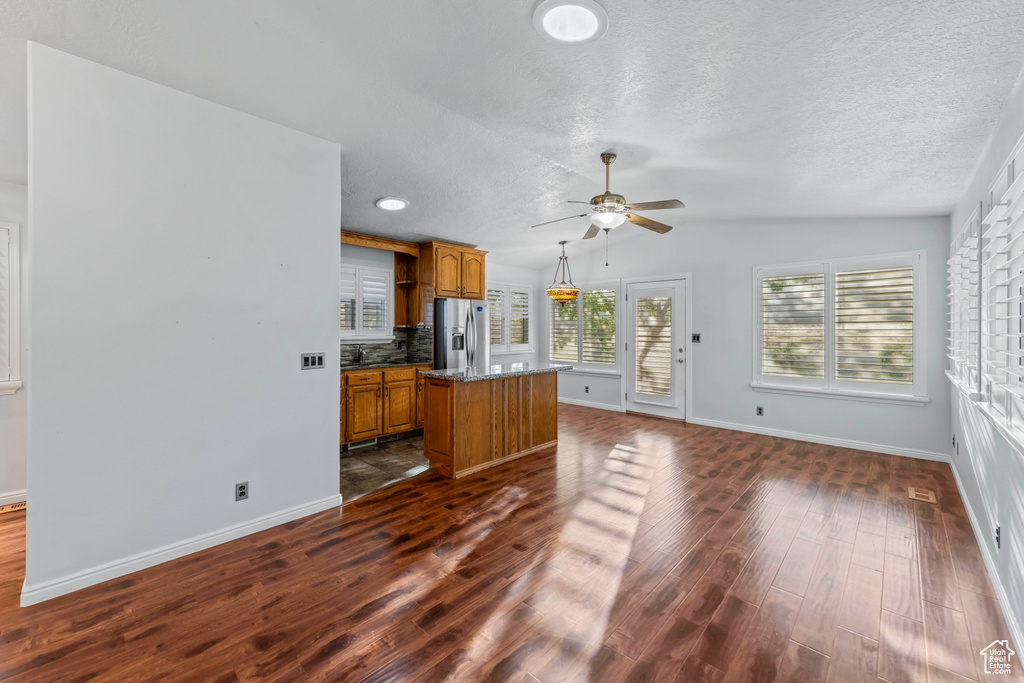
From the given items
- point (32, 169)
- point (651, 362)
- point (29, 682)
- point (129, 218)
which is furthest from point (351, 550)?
point (651, 362)

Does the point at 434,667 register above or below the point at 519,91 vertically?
below

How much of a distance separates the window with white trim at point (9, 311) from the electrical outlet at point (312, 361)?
2.22 metres

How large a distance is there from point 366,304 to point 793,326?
17.0ft

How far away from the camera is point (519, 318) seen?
302 inches

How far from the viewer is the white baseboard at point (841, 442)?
4344 millimetres

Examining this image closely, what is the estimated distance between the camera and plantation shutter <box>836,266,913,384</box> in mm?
4426

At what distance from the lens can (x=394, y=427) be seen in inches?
197

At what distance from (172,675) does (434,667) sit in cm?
98

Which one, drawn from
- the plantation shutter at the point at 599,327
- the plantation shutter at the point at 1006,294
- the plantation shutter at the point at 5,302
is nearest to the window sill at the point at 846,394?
the plantation shutter at the point at 599,327

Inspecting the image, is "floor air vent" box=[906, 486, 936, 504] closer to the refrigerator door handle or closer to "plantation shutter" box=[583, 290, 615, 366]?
"plantation shutter" box=[583, 290, 615, 366]

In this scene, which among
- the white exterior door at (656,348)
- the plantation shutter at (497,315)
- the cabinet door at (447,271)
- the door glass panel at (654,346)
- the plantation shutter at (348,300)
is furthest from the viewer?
the plantation shutter at (497,315)

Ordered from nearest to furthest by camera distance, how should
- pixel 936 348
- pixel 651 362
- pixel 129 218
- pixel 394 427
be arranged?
1. pixel 129 218
2. pixel 936 348
3. pixel 394 427
4. pixel 651 362

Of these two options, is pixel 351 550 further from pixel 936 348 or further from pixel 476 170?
pixel 936 348

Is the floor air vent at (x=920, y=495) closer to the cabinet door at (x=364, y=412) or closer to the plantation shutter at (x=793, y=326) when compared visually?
the plantation shutter at (x=793, y=326)
